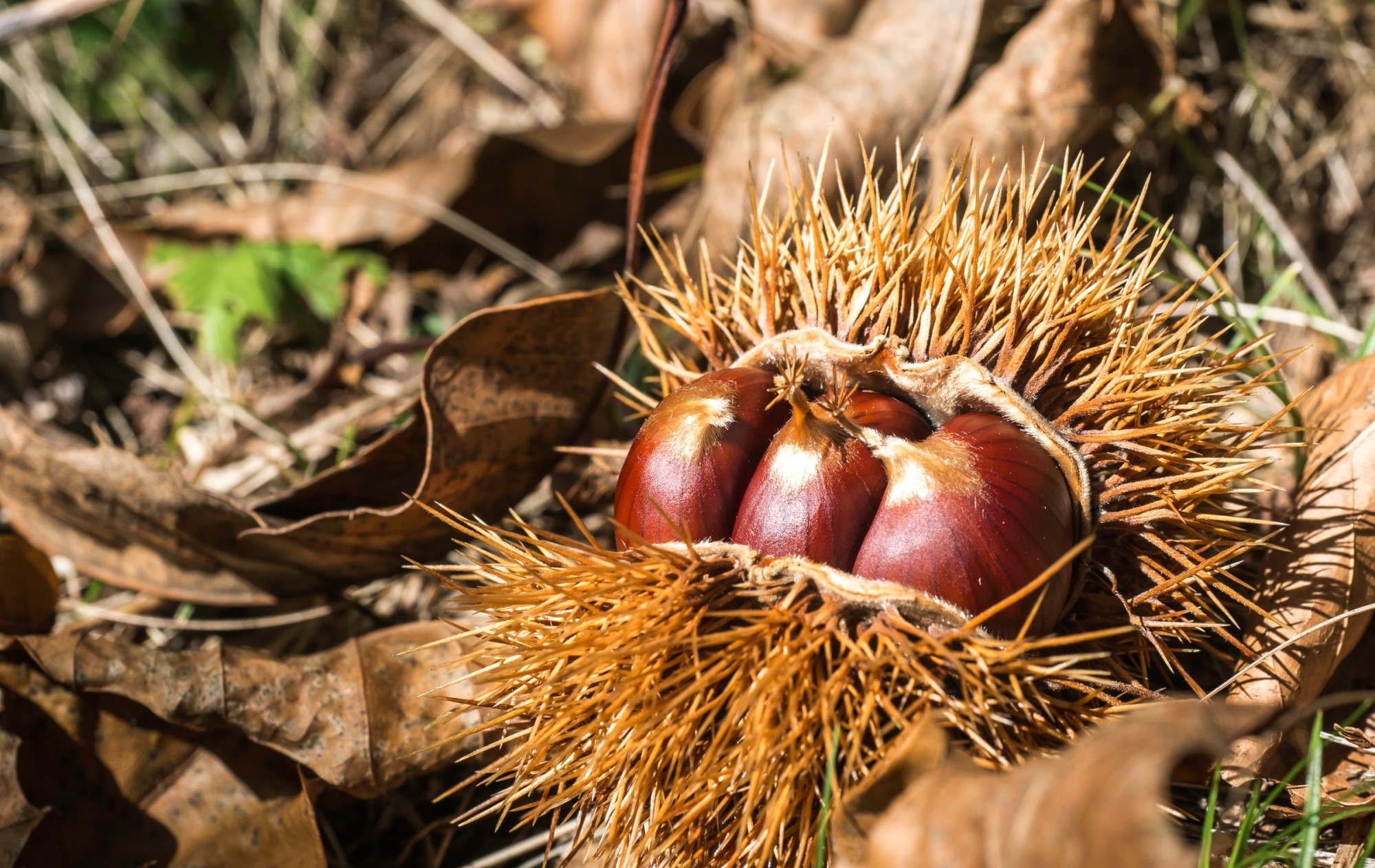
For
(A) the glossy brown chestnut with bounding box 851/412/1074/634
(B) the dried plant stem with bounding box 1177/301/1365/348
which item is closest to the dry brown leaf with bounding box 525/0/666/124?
(B) the dried plant stem with bounding box 1177/301/1365/348

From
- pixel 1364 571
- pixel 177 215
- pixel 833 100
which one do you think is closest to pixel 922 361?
pixel 1364 571

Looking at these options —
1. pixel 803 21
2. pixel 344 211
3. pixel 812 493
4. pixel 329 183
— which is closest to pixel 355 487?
pixel 812 493

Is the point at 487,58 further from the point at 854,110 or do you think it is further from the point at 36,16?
the point at 854,110

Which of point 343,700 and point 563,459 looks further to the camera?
point 563,459

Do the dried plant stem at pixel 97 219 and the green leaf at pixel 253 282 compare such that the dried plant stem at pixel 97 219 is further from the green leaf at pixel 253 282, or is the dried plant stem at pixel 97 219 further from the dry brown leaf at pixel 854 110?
the dry brown leaf at pixel 854 110

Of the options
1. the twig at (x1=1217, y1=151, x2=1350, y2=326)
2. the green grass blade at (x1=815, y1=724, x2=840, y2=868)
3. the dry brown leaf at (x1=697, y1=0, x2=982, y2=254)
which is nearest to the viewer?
the green grass blade at (x1=815, y1=724, x2=840, y2=868)

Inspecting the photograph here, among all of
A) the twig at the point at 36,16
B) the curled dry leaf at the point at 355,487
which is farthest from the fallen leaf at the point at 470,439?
the twig at the point at 36,16

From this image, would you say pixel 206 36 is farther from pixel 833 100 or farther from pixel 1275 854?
pixel 1275 854

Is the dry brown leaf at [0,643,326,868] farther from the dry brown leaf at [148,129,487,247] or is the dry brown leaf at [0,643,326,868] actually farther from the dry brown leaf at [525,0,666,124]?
the dry brown leaf at [525,0,666,124]
